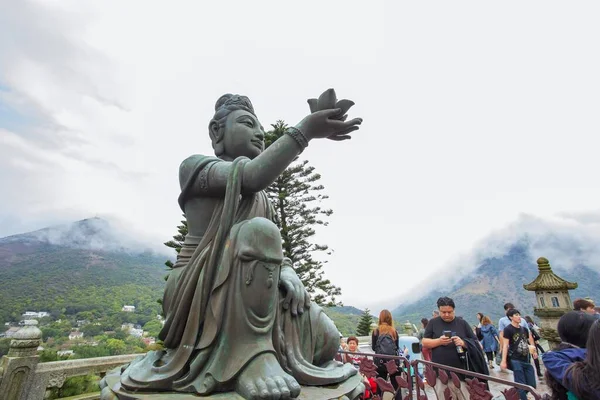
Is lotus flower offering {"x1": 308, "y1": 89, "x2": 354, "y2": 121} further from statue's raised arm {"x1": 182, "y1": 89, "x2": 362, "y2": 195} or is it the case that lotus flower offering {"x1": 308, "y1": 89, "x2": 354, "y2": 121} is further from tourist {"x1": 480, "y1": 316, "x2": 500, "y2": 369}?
tourist {"x1": 480, "y1": 316, "x2": 500, "y2": 369}

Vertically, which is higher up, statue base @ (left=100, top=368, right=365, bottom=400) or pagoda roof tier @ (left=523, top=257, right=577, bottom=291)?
pagoda roof tier @ (left=523, top=257, right=577, bottom=291)

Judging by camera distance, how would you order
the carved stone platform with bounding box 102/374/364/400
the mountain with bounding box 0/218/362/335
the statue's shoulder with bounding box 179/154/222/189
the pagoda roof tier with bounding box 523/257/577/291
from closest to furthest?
the carved stone platform with bounding box 102/374/364/400 < the statue's shoulder with bounding box 179/154/222/189 < the pagoda roof tier with bounding box 523/257/577/291 < the mountain with bounding box 0/218/362/335

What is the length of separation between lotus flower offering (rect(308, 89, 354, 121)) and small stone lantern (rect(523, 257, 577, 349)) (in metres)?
13.3

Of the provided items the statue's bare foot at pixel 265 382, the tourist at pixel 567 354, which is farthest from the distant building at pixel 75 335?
the tourist at pixel 567 354

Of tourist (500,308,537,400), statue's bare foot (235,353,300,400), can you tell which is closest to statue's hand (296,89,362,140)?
statue's bare foot (235,353,300,400)

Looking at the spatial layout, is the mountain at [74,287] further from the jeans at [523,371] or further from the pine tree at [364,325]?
the jeans at [523,371]

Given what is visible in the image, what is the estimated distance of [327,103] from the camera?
2.28m

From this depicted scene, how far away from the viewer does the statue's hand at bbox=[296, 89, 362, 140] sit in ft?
7.25

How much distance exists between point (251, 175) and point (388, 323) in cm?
411

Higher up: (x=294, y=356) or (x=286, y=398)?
(x=294, y=356)

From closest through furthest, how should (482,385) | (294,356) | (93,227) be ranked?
(294,356) → (482,385) → (93,227)

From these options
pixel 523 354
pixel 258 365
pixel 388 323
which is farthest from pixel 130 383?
pixel 523 354

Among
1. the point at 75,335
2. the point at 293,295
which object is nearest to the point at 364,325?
the point at 75,335

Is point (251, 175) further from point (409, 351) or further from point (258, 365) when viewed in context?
point (409, 351)
